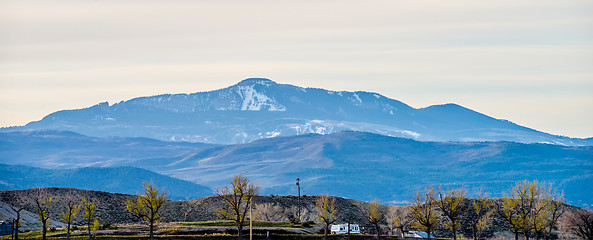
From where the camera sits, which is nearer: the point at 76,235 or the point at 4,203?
the point at 76,235

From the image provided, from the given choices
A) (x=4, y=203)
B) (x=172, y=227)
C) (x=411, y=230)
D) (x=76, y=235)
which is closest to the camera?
(x=76, y=235)

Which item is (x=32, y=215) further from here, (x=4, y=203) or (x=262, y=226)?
(x=262, y=226)

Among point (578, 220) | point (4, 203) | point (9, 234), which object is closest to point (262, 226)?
point (9, 234)

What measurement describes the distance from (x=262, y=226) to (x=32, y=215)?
52.9 meters

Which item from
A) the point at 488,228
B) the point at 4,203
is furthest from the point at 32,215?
the point at 488,228

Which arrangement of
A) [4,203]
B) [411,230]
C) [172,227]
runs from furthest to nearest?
[4,203] → [411,230] → [172,227]

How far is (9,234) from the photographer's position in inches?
5566

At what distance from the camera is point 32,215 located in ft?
607

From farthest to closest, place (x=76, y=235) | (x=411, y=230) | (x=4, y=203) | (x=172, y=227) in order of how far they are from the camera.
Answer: (x=4, y=203) → (x=411, y=230) → (x=172, y=227) → (x=76, y=235)

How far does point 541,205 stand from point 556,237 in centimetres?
3544

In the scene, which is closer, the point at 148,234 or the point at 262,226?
the point at 148,234

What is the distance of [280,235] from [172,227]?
21.2m

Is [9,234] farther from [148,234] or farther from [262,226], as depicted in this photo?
[262,226]

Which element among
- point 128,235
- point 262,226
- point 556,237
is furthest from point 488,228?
point 128,235
